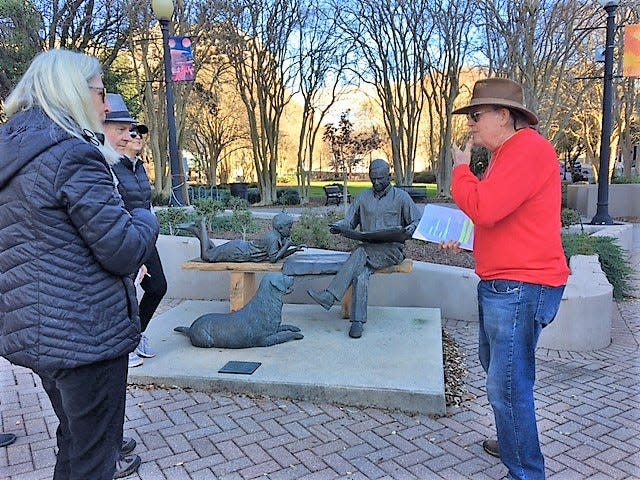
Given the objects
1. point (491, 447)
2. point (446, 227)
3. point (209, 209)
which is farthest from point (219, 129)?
point (491, 447)

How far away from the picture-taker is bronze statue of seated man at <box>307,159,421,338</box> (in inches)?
190

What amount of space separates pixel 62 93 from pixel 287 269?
11.4 ft

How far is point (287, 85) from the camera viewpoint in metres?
22.0

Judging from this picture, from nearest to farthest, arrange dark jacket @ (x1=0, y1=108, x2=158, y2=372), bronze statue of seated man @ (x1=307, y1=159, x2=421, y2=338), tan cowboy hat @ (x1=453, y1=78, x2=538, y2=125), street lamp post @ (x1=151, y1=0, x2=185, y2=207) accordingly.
→ 1. dark jacket @ (x1=0, y1=108, x2=158, y2=372)
2. tan cowboy hat @ (x1=453, y1=78, x2=538, y2=125)
3. bronze statue of seated man @ (x1=307, y1=159, x2=421, y2=338)
4. street lamp post @ (x1=151, y1=0, x2=185, y2=207)

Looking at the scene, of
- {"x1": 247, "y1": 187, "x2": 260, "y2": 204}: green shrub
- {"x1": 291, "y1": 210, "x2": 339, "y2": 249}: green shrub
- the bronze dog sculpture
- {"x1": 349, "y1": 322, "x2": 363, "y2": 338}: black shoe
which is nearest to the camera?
the bronze dog sculpture

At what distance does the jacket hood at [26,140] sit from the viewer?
1.65 m

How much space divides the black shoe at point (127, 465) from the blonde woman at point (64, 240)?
1.16 m

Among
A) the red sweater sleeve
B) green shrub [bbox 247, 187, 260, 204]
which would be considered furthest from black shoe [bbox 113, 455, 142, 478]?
green shrub [bbox 247, 187, 260, 204]

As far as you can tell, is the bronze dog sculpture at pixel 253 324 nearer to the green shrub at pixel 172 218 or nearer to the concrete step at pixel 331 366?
the concrete step at pixel 331 366

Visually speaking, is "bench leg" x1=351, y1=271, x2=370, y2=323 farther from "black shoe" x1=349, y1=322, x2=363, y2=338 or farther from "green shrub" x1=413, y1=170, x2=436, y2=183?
"green shrub" x1=413, y1=170, x2=436, y2=183

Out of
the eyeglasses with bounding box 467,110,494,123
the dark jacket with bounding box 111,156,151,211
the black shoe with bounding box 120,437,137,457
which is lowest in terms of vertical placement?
the black shoe with bounding box 120,437,137,457

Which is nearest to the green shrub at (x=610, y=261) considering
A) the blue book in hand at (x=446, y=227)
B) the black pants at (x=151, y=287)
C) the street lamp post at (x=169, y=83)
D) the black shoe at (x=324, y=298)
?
the black shoe at (x=324, y=298)

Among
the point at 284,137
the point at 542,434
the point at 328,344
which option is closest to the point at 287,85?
the point at 284,137

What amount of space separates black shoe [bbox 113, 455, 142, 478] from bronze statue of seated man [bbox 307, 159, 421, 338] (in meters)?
2.17
